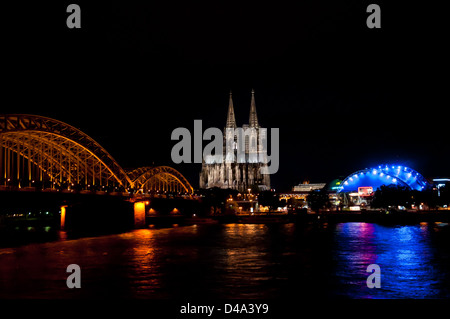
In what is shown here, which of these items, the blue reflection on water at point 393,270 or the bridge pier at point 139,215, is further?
the bridge pier at point 139,215

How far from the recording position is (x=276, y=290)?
2291 centimetres

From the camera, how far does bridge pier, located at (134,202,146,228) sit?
94.1m

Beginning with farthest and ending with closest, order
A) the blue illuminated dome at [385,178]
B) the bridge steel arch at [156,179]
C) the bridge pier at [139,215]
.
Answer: the blue illuminated dome at [385,178], the bridge steel arch at [156,179], the bridge pier at [139,215]

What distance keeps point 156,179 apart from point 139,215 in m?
38.6

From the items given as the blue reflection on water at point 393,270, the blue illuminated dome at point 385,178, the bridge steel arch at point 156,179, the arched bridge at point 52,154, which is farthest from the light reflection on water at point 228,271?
the blue illuminated dome at point 385,178

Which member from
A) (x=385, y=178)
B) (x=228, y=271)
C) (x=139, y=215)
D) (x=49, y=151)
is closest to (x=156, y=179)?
(x=139, y=215)

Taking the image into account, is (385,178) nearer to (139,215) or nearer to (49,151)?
(139,215)

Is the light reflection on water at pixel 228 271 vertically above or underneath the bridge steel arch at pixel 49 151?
underneath

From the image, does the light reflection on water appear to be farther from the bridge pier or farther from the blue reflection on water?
the bridge pier

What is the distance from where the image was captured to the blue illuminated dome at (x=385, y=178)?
172000 mm

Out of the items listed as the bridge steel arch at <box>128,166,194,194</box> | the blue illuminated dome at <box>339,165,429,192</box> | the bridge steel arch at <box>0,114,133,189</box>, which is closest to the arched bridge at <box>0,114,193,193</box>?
the bridge steel arch at <box>0,114,133,189</box>

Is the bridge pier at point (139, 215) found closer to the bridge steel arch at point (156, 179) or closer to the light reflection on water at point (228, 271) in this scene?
the bridge steel arch at point (156, 179)

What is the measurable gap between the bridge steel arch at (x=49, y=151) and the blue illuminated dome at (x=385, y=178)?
105 meters
